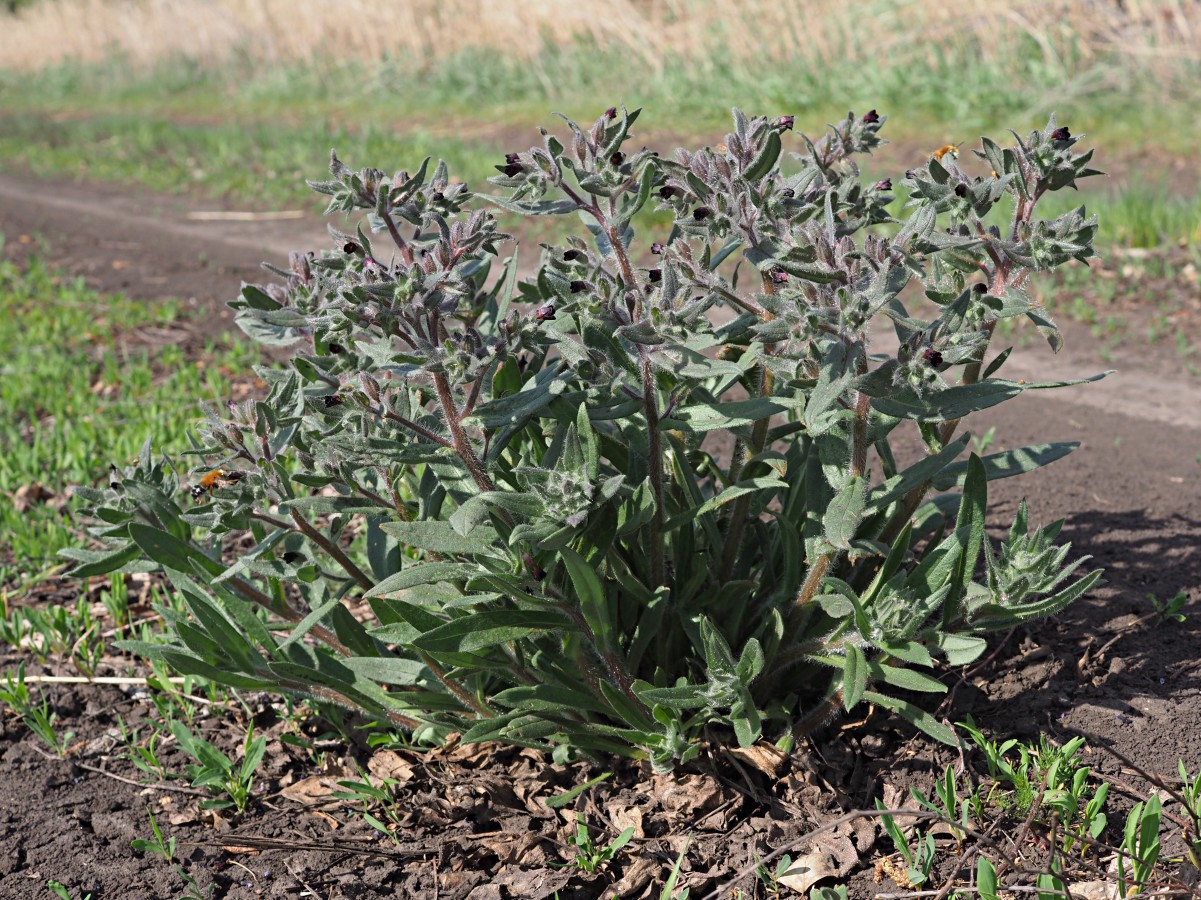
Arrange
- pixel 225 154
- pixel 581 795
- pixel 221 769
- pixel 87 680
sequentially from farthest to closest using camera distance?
pixel 225 154 < pixel 87 680 < pixel 221 769 < pixel 581 795

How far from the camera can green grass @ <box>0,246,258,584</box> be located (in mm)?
3963

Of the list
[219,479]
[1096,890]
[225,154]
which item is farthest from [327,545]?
[225,154]

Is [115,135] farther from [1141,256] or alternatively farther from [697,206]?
[697,206]

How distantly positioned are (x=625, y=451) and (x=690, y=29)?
1125 cm

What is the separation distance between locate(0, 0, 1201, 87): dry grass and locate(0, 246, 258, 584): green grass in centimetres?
731

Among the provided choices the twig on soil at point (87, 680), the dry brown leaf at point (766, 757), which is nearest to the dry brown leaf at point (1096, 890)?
the dry brown leaf at point (766, 757)

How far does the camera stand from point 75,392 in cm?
509

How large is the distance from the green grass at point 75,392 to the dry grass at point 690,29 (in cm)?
731

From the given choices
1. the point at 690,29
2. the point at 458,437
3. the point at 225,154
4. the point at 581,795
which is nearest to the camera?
the point at 458,437

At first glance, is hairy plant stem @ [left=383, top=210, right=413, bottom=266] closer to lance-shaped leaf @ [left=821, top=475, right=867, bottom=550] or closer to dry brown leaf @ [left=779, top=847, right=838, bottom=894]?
lance-shaped leaf @ [left=821, top=475, right=867, bottom=550]

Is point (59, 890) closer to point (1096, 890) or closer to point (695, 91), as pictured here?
point (1096, 890)

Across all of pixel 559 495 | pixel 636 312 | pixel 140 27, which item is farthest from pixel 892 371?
pixel 140 27

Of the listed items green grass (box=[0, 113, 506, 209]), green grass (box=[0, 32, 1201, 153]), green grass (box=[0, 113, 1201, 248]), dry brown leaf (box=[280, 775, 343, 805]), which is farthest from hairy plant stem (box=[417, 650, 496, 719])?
green grass (box=[0, 32, 1201, 153])

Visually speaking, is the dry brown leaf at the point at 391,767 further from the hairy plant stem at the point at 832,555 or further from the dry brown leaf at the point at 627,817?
the hairy plant stem at the point at 832,555
